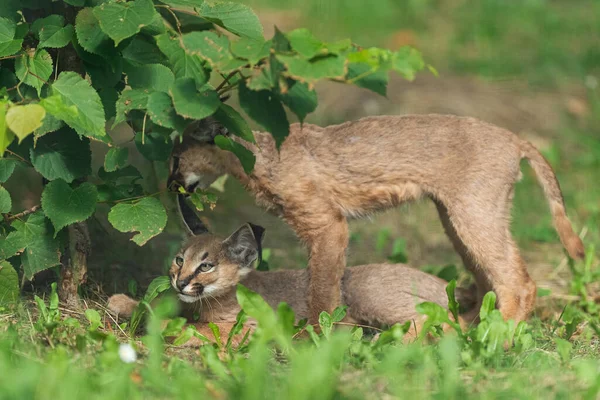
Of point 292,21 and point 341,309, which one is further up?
point 341,309

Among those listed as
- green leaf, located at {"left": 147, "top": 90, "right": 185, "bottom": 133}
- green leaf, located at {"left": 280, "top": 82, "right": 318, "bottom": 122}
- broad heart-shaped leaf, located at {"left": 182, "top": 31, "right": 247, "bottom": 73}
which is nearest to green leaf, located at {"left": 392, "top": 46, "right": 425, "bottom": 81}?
green leaf, located at {"left": 280, "top": 82, "right": 318, "bottom": 122}

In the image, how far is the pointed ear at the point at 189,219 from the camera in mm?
5516

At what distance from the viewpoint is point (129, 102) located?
437cm

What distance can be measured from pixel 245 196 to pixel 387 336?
149 inches

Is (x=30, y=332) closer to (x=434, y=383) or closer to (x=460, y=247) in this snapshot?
(x=434, y=383)

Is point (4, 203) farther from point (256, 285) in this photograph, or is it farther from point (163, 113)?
point (256, 285)

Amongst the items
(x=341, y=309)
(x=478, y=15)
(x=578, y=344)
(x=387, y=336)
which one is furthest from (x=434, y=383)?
(x=478, y=15)

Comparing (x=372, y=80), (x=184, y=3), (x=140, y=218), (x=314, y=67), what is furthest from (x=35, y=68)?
(x=372, y=80)

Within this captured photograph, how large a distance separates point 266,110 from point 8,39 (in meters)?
1.36

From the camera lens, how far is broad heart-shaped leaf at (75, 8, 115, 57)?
437cm

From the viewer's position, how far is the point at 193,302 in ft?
17.5

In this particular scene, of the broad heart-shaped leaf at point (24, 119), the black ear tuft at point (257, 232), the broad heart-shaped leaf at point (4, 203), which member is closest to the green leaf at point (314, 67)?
the broad heart-shaped leaf at point (24, 119)

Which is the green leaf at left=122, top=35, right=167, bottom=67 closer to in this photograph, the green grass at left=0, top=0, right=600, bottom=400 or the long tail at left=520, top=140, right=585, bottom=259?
the green grass at left=0, top=0, right=600, bottom=400

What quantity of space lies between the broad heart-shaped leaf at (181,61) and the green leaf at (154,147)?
543 mm
